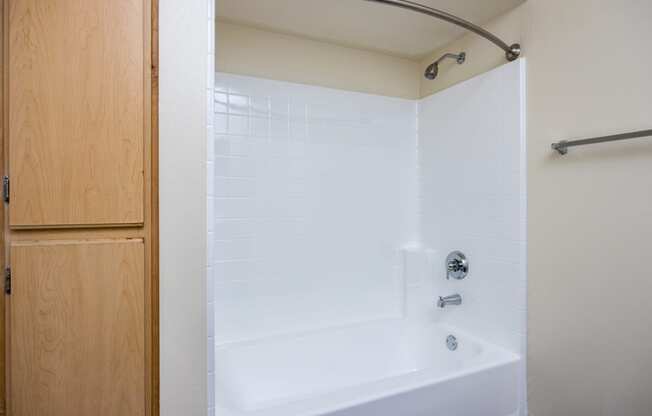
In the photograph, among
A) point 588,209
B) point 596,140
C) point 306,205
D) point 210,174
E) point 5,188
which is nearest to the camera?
point 5,188

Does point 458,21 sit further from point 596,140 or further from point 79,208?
point 79,208

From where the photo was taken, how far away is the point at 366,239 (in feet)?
8.07

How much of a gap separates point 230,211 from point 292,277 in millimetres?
556

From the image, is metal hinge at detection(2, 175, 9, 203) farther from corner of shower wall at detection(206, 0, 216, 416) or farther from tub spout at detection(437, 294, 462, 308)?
tub spout at detection(437, 294, 462, 308)

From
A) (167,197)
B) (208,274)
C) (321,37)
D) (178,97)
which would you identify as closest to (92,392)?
(208,274)

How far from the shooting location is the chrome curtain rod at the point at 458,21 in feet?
5.16

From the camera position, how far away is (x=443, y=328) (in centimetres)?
227

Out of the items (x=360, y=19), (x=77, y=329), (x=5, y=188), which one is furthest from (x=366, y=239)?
(x=5, y=188)

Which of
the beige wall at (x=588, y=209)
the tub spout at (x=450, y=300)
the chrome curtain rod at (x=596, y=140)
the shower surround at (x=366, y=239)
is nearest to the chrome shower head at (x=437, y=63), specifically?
the shower surround at (x=366, y=239)

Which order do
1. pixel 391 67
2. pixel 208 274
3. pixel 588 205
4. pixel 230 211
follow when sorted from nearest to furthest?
pixel 208 274, pixel 588 205, pixel 230 211, pixel 391 67

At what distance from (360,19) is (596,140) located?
132 cm

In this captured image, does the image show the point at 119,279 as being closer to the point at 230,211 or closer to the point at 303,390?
the point at 230,211

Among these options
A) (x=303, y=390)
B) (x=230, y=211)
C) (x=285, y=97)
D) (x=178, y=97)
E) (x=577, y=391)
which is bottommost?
(x=303, y=390)

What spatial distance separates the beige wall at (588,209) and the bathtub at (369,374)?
10.4 inches
